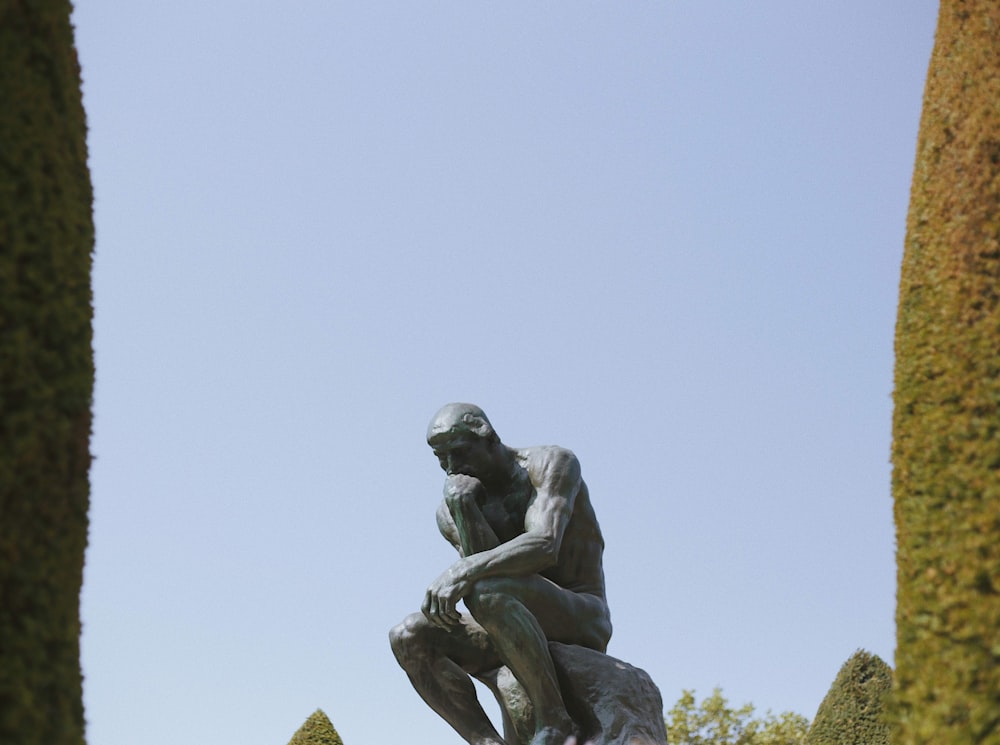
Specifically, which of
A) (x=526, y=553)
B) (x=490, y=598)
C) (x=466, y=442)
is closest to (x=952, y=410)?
(x=526, y=553)

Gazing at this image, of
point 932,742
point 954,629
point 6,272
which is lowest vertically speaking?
point 932,742

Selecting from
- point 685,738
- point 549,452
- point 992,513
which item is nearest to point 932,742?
point 992,513

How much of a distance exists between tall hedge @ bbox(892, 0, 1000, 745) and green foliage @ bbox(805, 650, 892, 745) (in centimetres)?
1030

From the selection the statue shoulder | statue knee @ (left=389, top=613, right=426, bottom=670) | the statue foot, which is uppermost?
the statue shoulder

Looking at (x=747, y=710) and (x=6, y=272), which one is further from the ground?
(x=747, y=710)

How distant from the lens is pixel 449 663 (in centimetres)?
768

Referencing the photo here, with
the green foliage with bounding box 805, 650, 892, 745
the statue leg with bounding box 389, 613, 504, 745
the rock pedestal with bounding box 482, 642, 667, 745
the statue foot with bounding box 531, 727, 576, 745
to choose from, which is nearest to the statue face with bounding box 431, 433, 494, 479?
the statue leg with bounding box 389, 613, 504, 745

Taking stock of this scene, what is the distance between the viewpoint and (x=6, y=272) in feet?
13.2

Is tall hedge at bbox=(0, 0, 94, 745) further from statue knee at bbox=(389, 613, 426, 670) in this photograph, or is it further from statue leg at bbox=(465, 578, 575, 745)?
statue knee at bbox=(389, 613, 426, 670)

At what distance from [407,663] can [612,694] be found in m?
1.33

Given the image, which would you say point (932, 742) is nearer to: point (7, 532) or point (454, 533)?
point (7, 532)

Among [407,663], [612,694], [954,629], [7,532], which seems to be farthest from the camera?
[407,663]

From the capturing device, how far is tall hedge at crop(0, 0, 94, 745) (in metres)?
3.80

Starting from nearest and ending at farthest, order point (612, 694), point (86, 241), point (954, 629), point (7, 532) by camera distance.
→ point (7, 532) < point (954, 629) < point (86, 241) < point (612, 694)
